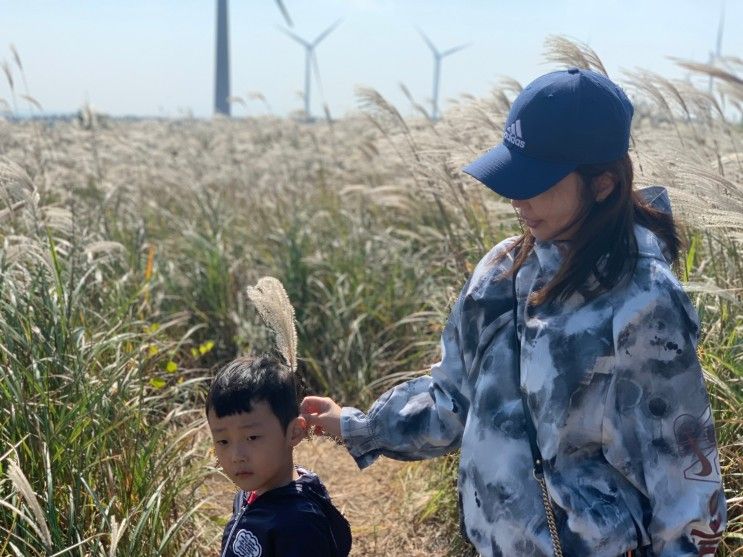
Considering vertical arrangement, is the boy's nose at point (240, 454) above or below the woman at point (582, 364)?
below

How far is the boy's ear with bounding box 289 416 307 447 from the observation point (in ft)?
7.17

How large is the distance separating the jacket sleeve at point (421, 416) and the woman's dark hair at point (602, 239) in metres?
0.31

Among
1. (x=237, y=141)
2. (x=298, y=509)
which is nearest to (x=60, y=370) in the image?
(x=298, y=509)

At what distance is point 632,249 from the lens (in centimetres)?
178

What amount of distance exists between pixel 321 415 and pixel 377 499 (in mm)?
2089

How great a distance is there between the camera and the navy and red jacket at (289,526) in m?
2.04

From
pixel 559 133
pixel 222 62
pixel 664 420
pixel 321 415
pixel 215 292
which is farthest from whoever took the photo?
pixel 222 62

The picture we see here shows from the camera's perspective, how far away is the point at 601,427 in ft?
5.71

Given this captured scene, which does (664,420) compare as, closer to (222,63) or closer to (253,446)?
(253,446)

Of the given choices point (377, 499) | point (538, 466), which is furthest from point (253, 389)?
point (377, 499)

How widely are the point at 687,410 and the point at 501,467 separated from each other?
0.37 m

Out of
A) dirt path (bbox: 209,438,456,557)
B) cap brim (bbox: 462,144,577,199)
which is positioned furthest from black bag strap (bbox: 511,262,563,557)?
dirt path (bbox: 209,438,456,557)

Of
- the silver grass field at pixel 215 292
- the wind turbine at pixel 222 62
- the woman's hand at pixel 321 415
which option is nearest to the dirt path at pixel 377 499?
the silver grass field at pixel 215 292

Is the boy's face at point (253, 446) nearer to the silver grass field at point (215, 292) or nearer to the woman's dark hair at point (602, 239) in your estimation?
the silver grass field at point (215, 292)
